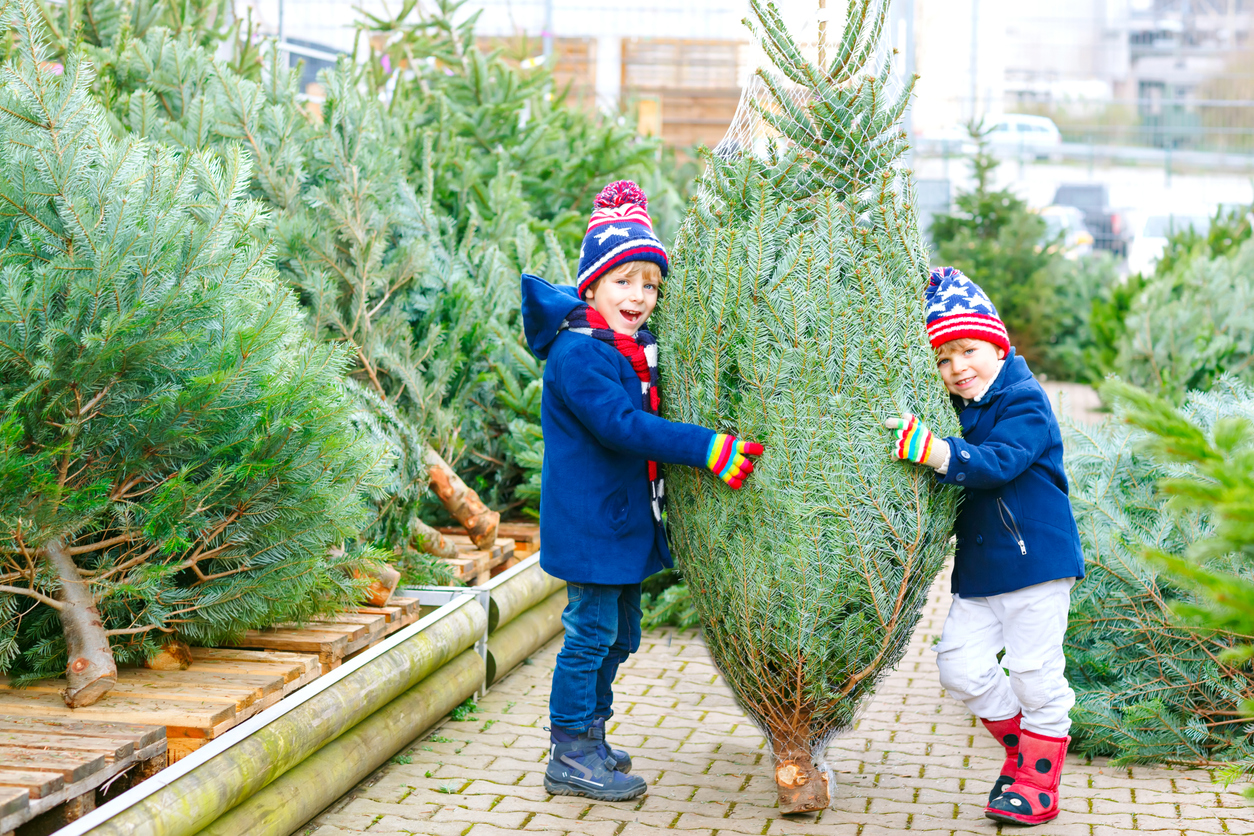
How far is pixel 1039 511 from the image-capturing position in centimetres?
335

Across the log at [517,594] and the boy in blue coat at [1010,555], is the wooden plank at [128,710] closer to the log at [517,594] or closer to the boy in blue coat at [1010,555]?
the log at [517,594]

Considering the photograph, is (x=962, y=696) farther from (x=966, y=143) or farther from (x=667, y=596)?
(x=966, y=143)

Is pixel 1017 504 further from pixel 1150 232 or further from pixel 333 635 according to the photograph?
pixel 1150 232

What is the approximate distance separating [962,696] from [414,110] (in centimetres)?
566

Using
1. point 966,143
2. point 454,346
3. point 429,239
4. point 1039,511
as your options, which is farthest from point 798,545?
point 966,143

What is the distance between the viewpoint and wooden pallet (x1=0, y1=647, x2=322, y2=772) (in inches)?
122

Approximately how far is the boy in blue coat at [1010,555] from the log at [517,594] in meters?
1.83

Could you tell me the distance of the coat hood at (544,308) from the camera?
3.65 metres

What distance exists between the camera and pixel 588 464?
3594mm

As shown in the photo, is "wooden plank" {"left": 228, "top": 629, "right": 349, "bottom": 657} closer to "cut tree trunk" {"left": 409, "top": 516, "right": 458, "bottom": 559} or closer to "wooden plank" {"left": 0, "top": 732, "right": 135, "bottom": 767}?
"wooden plank" {"left": 0, "top": 732, "right": 135, "bottom": 767}

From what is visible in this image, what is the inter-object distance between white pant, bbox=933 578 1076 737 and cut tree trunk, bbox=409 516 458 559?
2.42 meters

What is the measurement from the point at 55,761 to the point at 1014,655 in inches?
101

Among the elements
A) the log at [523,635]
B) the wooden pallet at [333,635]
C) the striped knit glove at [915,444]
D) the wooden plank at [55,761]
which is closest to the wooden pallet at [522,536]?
the log at [523,635]

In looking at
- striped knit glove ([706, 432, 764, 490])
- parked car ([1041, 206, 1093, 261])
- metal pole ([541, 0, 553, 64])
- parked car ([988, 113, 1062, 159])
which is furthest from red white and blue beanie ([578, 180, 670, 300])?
parked car ([988, 113, 1062, 159])
